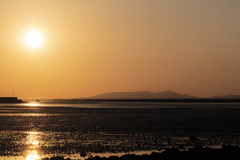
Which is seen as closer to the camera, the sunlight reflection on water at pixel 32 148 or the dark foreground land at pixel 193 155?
the dark foreground land at pixel 193 155

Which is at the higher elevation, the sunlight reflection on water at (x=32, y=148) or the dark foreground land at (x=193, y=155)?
the dark foreground land at (x=193, y=155)

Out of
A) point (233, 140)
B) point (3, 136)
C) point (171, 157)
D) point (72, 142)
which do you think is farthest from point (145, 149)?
point (3, 136)

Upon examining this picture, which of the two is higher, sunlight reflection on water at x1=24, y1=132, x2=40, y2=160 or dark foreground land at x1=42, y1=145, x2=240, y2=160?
dark foreground land at x1=42, y1=145, x2=240, y2=160

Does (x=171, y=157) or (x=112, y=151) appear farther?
(x=112, y=151)

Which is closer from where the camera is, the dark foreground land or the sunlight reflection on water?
the dark foreground land

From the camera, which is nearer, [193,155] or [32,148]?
[193,155]

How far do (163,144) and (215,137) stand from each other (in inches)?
336

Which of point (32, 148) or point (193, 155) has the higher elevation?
point (193, 155)

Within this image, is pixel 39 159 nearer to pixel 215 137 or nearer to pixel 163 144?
pixel 163 144

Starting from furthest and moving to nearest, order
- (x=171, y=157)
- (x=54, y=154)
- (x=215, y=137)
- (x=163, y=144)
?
(x=215, y=137) → (x=163, y=144) → (x=54, y=154) → (x=171, y=157)

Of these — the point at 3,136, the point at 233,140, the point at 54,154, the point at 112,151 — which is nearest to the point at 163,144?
the point at 112,151

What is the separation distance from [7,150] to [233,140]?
74.1ft

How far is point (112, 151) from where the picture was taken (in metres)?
27.2


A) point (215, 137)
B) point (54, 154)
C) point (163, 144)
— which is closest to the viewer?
point (54, 154)
